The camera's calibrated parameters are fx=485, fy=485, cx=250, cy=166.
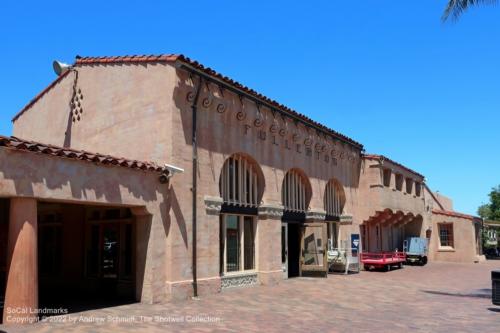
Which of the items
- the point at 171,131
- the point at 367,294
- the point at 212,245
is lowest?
the point at 367,294

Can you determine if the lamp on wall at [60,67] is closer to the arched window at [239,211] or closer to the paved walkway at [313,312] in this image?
the arched window at [239,211]

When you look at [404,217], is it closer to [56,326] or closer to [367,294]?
[367,294]

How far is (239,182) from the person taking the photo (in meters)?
15.2

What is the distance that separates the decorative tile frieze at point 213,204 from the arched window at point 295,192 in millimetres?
4143

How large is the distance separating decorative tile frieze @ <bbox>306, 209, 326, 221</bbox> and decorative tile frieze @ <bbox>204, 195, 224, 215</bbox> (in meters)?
5.70

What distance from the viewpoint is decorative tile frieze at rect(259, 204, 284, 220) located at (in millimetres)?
15820

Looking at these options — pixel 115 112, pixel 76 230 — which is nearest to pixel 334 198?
pixel 115 112

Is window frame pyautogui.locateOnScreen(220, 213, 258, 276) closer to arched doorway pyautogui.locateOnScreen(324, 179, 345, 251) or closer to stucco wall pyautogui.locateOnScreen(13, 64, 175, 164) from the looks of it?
stucco wall pyautogui.locateOnScreen(13, 64, 175, 164)

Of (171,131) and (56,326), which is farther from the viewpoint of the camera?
(171,131)

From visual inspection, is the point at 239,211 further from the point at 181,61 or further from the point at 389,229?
the point at 389,229

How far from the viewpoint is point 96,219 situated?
46.4ft

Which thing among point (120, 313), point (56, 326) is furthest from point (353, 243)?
point (56, 326)

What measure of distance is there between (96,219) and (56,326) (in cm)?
557

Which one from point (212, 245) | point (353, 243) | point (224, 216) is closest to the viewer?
point (212, 245)
